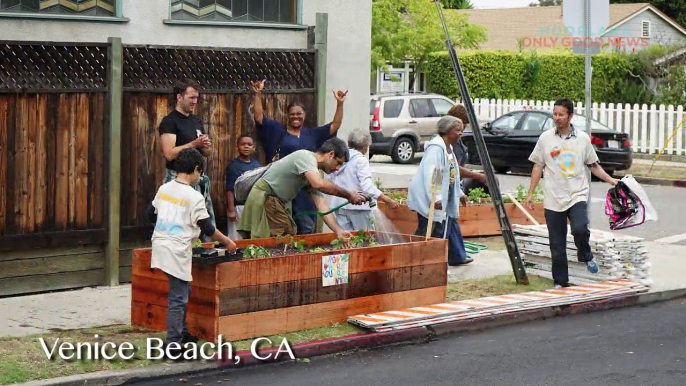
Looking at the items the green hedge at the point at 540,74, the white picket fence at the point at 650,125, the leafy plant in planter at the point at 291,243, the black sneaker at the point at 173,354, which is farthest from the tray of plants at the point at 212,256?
the green hedge at the point at 540,74

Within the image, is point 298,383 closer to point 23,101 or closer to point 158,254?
point 158,254

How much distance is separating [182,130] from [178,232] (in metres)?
2.20

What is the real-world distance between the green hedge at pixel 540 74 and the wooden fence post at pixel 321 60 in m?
25.7

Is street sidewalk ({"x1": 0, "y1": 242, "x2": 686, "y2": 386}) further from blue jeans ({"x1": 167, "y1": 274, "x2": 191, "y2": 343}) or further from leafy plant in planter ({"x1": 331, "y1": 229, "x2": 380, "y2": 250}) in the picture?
leafy plant in planter ({"x1": 331, "y1": 229, "x2": 380, "y2": 250})

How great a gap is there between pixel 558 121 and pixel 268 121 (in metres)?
2.88

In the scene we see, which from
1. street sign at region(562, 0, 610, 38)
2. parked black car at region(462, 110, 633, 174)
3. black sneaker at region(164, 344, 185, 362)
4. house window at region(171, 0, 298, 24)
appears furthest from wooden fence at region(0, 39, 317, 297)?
parked black car at region(462, 110, 633, 174)

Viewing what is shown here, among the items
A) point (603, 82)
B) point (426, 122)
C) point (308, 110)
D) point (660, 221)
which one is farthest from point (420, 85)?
point (308, 110)

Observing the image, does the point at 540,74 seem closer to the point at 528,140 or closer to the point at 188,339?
the point at 528,140

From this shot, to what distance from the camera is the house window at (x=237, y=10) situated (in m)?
12.0

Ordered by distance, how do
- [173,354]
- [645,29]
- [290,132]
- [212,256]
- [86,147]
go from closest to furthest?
[173,354] → [212,256] → [86,147] → [290,132] → [645,29]

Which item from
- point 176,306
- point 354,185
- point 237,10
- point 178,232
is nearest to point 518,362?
A: point 176,306

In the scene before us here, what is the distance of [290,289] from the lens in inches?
350

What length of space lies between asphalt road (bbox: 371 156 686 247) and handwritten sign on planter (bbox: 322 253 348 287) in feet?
24.9

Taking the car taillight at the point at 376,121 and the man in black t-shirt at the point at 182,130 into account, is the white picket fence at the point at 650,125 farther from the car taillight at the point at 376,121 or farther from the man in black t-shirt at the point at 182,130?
the man in black t-shirt at the point at 182,130
